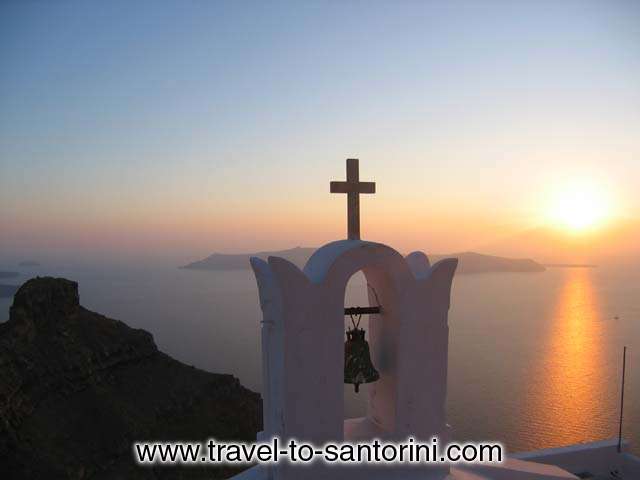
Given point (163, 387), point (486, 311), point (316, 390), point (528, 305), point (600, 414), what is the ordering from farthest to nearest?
point (528, 305)
point (486, 311)
point (163, 387)
point (600, 414)
point (316, 390)

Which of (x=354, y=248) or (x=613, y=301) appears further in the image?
(x=613, y=301)

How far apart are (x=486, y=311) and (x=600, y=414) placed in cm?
4804

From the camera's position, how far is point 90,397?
1282 inches

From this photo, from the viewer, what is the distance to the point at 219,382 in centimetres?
4031

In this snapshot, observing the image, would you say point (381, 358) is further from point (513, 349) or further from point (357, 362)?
point (513, 349)

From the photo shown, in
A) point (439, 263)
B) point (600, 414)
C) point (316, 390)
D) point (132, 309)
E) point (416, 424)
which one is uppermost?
point (439, 263)

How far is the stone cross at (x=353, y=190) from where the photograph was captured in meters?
5.25

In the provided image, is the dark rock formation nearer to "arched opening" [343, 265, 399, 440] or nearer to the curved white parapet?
"arched opening" [343, 265, 399, 440]

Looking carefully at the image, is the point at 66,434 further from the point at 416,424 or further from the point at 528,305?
the point at 528,305

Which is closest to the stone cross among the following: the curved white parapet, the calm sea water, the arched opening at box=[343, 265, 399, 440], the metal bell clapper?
the curved white parapet

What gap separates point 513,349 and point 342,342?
53.5m

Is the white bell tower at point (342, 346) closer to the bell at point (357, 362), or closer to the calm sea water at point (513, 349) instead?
the bell at point (357, 362)

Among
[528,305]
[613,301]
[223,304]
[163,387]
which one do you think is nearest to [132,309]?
[223,304]

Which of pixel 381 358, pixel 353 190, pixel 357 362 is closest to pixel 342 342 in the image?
pixel 357 362
